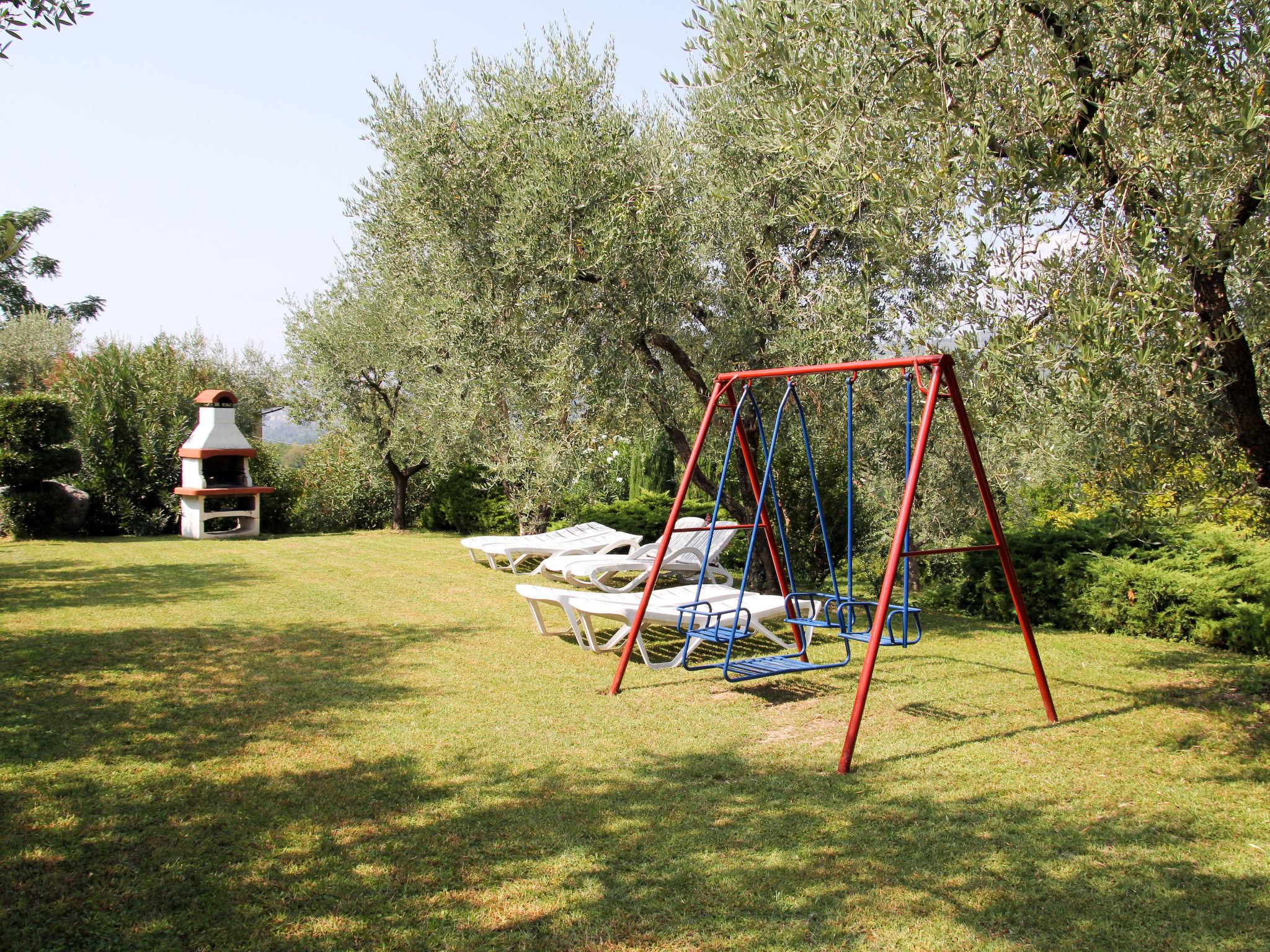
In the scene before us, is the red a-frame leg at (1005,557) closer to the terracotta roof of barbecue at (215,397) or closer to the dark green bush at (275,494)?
the terracotta roof of barbecue at (215,397)

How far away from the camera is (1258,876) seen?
405 centimetres

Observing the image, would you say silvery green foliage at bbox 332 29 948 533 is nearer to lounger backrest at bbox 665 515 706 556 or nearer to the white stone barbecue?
lounger backrest at bbox 665 515 706 556

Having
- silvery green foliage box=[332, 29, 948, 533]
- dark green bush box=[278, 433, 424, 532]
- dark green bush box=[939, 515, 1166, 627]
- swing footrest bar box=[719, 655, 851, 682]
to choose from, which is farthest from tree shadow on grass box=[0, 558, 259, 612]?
dark green bush box=[939, 515, 1166, 627]

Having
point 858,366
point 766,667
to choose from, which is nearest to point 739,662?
point 766,667

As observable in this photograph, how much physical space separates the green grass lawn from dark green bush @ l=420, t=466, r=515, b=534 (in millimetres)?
10226

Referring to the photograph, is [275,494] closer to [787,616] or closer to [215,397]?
[215,397]

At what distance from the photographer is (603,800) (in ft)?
16.0

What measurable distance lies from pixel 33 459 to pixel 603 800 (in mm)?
15005

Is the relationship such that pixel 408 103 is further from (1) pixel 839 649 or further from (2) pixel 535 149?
(1) pixel 839 649

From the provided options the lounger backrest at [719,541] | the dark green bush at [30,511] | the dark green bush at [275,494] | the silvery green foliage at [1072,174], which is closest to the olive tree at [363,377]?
the dark green bush at [275,494]

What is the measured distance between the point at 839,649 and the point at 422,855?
5.52 m

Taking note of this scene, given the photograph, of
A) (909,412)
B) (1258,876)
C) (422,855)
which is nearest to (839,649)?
(909,412)

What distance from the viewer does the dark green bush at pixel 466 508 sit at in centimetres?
1898

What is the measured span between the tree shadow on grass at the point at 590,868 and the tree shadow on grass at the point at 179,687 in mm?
698
